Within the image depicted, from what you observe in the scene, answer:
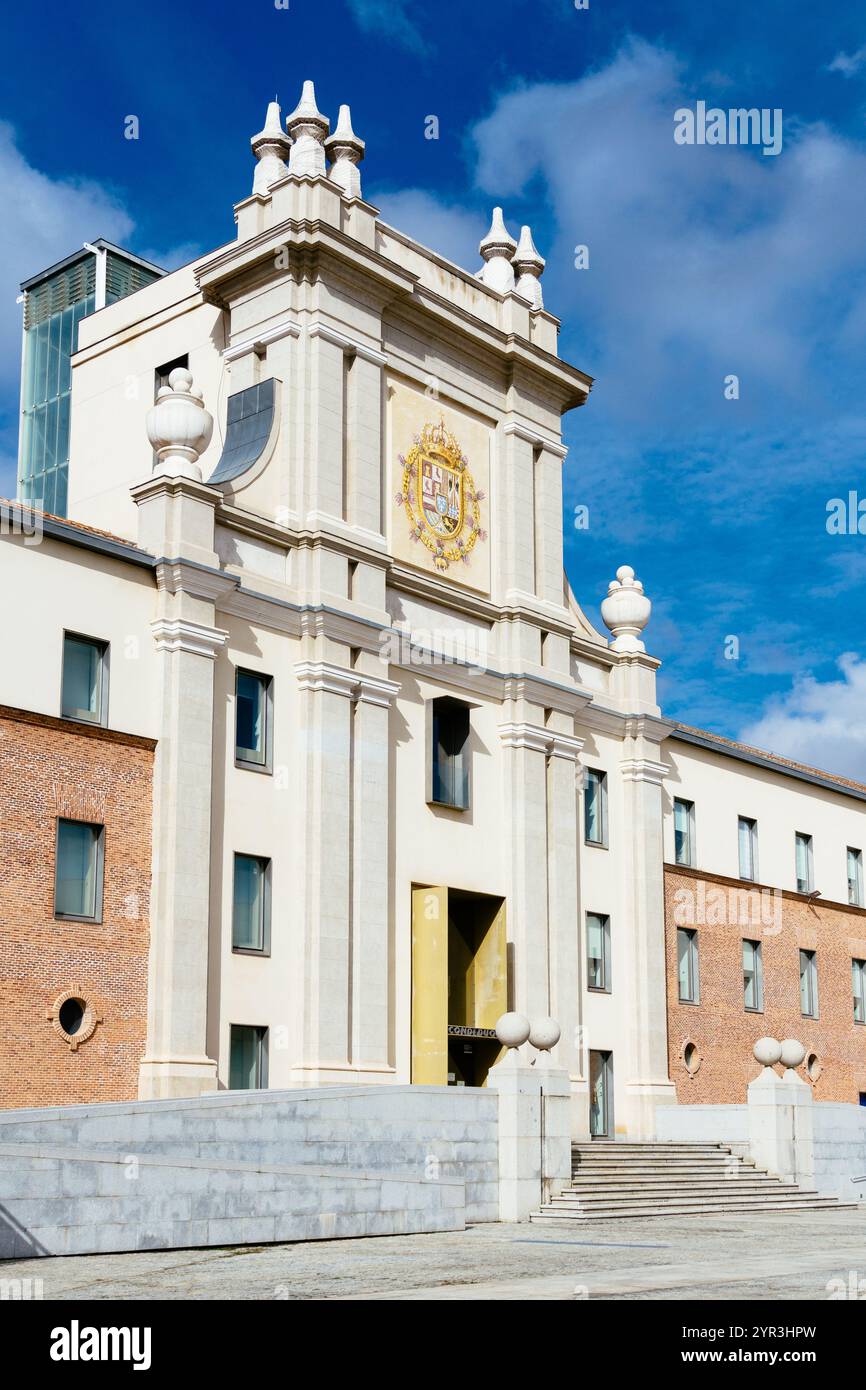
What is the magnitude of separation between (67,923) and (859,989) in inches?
1173

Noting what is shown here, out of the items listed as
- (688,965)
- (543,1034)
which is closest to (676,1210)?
(543,1034)

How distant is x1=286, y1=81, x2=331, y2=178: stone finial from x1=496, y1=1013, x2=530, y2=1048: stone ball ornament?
700 inches

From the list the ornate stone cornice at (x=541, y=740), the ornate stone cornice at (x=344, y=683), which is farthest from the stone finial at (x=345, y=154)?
the ornate stone cornice at (x=541, y=740)

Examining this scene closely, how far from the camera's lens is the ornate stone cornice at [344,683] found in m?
31.4

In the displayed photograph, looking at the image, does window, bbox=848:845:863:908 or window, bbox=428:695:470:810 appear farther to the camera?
window, bbox=848:845:863:908

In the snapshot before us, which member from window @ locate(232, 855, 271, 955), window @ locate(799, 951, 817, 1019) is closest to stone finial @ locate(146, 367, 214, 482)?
window @ locate(232, 855, 271, 955)

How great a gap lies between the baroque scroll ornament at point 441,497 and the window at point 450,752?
3.14 metres

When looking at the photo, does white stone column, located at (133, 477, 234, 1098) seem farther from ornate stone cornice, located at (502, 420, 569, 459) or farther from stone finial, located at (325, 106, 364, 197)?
ornate stone cornice, located at (502, 420, 569, 459)

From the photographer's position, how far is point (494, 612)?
3681 cm

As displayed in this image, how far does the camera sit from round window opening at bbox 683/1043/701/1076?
40625 mm

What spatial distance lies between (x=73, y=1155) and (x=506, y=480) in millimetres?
23102

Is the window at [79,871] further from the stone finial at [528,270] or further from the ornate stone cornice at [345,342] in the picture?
the stone finial at [528,270]
